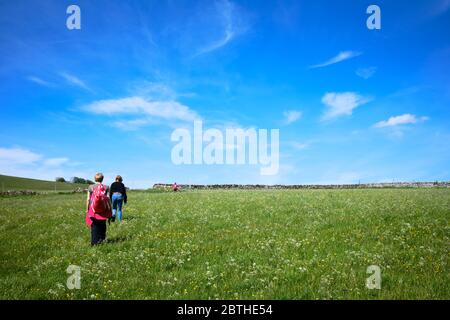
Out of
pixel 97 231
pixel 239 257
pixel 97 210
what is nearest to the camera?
pixel 239 257

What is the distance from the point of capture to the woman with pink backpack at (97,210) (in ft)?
50.5

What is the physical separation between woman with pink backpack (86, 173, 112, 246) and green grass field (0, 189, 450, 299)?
597 millimetres

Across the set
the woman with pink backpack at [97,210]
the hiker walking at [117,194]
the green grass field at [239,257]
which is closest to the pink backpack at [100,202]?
the woman with pink backpack at [97,210]

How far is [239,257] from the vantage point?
12.9m

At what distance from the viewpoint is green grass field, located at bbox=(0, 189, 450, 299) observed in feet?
32.5

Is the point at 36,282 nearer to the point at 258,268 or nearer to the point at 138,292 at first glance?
the point at 138,292

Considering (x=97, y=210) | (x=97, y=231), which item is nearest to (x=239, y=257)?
(x=97, y=210)

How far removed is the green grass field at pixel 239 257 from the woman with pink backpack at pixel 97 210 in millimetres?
597

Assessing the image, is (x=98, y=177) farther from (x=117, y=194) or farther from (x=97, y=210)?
(x=117, y=194)

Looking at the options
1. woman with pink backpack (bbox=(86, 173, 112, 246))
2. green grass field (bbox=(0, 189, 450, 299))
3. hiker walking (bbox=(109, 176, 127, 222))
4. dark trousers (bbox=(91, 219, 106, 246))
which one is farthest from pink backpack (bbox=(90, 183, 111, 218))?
hiker walking (bbox=(109, 176, 127, 222))

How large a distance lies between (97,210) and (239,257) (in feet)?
21.7

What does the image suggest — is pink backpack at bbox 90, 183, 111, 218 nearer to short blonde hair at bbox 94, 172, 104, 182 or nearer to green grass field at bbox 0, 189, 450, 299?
short blonde hair at bbox 94, 172, 104, 182
